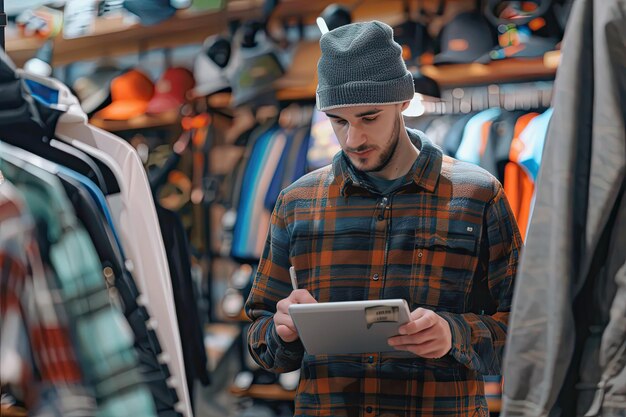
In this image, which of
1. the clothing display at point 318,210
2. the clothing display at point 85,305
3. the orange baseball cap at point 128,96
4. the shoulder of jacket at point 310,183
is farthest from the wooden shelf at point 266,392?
the clothing display at point 85,305

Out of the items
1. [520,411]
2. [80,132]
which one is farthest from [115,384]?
[80,132]

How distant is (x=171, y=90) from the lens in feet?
12.4

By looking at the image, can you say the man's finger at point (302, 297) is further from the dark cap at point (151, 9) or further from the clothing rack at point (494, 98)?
the dark cap at point (151, 9)

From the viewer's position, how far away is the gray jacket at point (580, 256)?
3.83 ft

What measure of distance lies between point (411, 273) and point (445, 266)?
0.24 feet

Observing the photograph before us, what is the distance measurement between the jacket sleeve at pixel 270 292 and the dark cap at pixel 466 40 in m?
1.30

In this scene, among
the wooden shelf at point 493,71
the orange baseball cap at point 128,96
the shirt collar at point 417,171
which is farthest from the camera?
the orange baseball cap at point 128,96

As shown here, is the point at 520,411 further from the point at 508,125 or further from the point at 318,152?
the point at 318,152

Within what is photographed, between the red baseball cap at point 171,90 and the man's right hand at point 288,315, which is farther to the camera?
the red baseball cap at point 171,90

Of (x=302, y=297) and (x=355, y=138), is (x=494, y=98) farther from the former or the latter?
(x=302, y=297)

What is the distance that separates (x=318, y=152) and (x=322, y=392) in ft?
4.71

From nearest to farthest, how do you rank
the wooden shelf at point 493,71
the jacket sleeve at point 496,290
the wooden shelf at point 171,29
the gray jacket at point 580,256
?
the gray jacket at point 580,256
the jacket sleeve at point 496,290
the wooden shelf at point 493,71
the wooden shelf at point 171,29

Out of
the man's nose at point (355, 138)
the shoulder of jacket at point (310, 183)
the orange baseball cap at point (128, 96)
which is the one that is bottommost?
the orange baseball cap at point (128, 96)

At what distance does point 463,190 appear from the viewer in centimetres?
193
